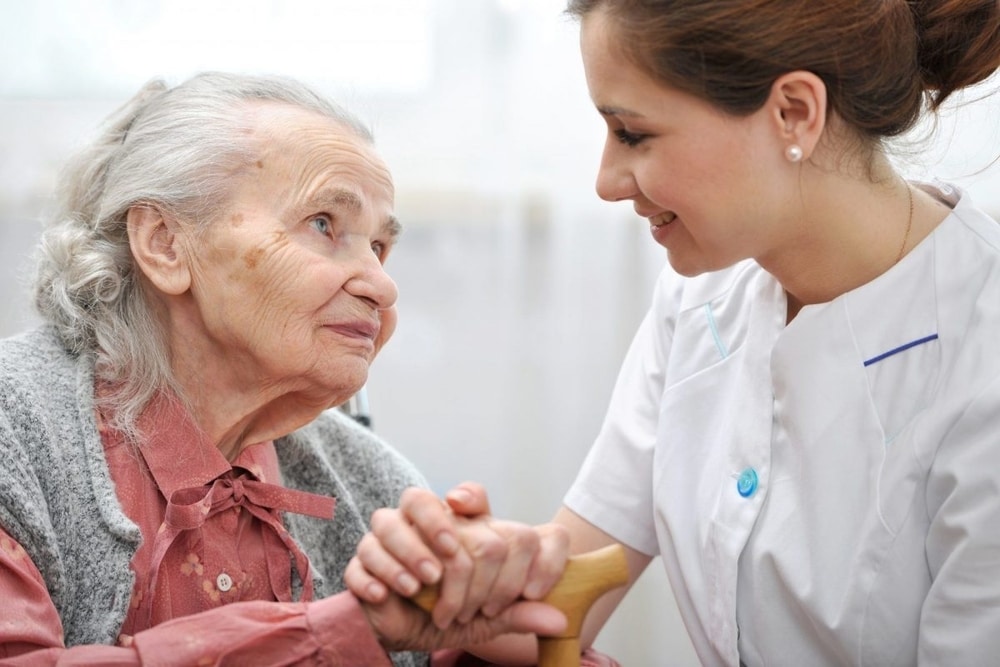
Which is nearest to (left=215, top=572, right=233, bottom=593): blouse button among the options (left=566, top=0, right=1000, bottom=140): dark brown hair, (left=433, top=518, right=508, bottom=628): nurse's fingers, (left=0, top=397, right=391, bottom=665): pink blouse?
(left=0, top=397, right=391, bottom=665): pink blouse

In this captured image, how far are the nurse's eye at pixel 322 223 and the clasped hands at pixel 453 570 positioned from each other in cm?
46

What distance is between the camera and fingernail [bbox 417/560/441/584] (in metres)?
1.05

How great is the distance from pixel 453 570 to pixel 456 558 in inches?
0.5

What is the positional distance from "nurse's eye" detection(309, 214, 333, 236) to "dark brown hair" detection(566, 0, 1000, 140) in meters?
0.41

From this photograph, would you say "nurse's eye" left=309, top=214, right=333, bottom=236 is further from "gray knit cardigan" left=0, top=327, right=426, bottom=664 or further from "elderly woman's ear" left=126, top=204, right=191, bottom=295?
"gray knit cardigan" left=0, top=327, right=426, bottom=664

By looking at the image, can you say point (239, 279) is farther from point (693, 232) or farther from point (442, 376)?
point (442, 376)

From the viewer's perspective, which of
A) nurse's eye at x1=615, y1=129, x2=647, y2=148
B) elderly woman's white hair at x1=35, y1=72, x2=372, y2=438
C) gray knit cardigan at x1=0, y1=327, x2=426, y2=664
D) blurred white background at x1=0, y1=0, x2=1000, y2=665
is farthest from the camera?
blurred white background at x1=0, y1=0, x2=1000, y2=665

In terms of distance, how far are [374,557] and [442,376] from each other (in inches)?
58.0

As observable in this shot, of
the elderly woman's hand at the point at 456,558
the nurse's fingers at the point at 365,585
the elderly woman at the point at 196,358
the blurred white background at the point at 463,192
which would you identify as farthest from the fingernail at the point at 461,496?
the blurred white background at the point at 463,192

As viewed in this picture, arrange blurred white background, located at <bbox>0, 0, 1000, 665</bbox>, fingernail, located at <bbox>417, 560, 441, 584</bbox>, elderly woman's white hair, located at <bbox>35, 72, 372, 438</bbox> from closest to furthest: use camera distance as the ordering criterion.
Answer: fingernail, located at <bbox>417, 560, 441, 584</bbox> → elderly woman's white hair, located at <bbox>35, 72, 372, 438</bbox> → blurred white background, located at <bbox>0, 0, 1000, 665</bbox>

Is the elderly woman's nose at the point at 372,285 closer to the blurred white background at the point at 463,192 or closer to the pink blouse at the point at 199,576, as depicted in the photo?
the pink blouse at the point at 199,576

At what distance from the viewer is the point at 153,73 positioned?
239cm

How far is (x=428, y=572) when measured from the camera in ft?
3.45

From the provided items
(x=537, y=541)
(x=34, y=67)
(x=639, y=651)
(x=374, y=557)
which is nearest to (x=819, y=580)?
(x=537, y=541)
